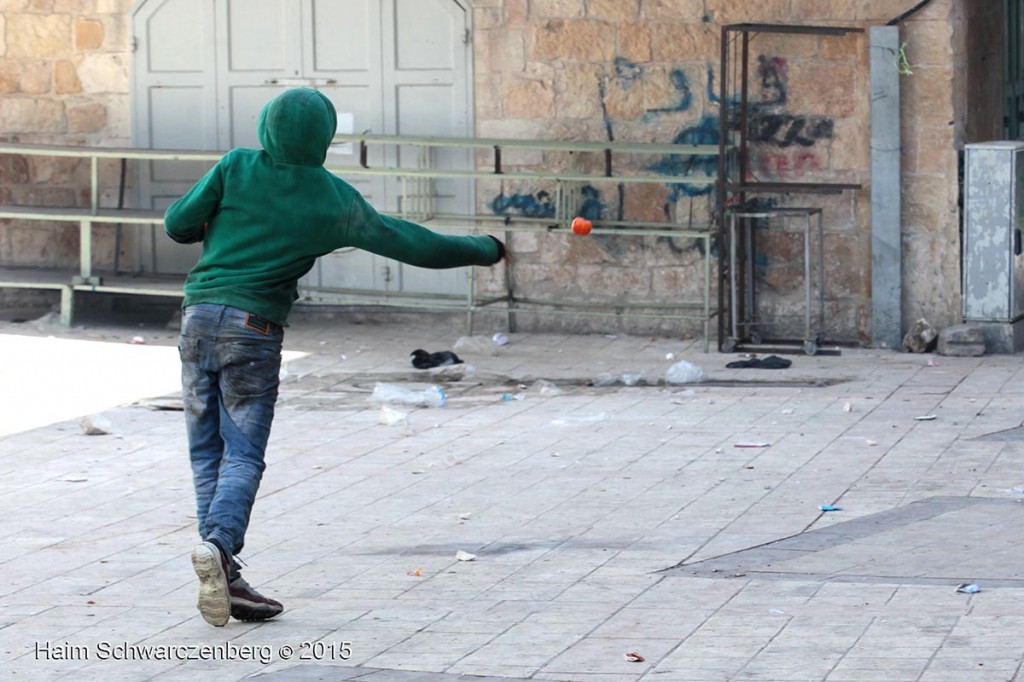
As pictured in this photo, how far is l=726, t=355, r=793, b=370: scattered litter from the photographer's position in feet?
36.1

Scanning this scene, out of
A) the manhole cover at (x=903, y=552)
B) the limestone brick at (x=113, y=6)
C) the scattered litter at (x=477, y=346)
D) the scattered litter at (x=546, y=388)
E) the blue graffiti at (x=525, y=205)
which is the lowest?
the manhole cover at (x=903, y=552)

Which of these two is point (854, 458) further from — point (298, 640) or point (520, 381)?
point (298, 640)

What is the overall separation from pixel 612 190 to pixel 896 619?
721 centimetres

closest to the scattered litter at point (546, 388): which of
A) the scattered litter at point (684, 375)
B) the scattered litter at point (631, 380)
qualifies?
the scattered litter at point (631, 380)

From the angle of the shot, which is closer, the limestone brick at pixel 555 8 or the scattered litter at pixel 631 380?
the scattered litter at pixel 631 380

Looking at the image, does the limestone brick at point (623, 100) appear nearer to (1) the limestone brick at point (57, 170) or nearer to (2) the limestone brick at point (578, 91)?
(2) the limestone brick at point (578, 91)

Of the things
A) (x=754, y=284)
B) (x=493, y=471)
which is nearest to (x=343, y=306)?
(x=754, y=284)

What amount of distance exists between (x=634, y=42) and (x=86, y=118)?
4.34 m

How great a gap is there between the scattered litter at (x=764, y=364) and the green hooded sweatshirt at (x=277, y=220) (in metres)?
5.83

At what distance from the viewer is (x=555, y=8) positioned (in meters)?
12.2

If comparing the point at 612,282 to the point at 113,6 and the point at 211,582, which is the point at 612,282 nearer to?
the point at 113,6

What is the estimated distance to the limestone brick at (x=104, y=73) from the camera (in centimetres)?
1327

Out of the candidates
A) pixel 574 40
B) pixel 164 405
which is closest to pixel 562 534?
pixel 164 405

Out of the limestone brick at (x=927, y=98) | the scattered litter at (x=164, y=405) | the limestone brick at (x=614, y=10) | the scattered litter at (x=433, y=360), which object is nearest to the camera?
the scattered litter at (x=164, y=405)
